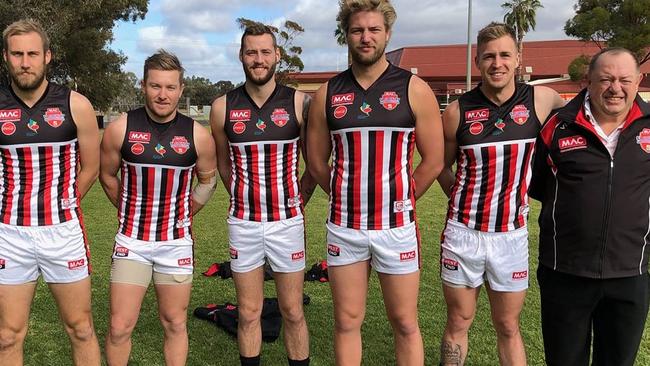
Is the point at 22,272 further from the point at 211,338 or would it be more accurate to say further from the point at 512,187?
the point at 512,187

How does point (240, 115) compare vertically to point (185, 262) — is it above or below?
above

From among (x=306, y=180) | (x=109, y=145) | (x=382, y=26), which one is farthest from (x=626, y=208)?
(x=109, y=145)

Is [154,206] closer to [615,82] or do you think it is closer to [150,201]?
[150,201]

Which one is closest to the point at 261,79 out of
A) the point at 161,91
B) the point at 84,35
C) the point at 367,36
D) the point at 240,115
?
the point at 240,115

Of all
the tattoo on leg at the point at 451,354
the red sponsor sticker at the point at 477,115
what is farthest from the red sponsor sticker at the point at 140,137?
the tattoo on leg at the point at 451,354

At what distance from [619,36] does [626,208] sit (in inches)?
1154

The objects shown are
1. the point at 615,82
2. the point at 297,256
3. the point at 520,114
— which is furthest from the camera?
the point at 297,256

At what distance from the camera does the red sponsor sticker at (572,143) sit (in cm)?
269

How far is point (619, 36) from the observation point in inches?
1083

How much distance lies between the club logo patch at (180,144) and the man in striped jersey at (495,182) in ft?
5.30

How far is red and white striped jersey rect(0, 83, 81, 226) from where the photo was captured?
3.14 meters

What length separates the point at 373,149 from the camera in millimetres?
3107

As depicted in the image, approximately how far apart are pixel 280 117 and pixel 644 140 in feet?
6.74

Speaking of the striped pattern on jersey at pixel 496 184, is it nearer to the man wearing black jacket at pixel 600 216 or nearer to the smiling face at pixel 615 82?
the man wearing black jacket at pixel 600 216
